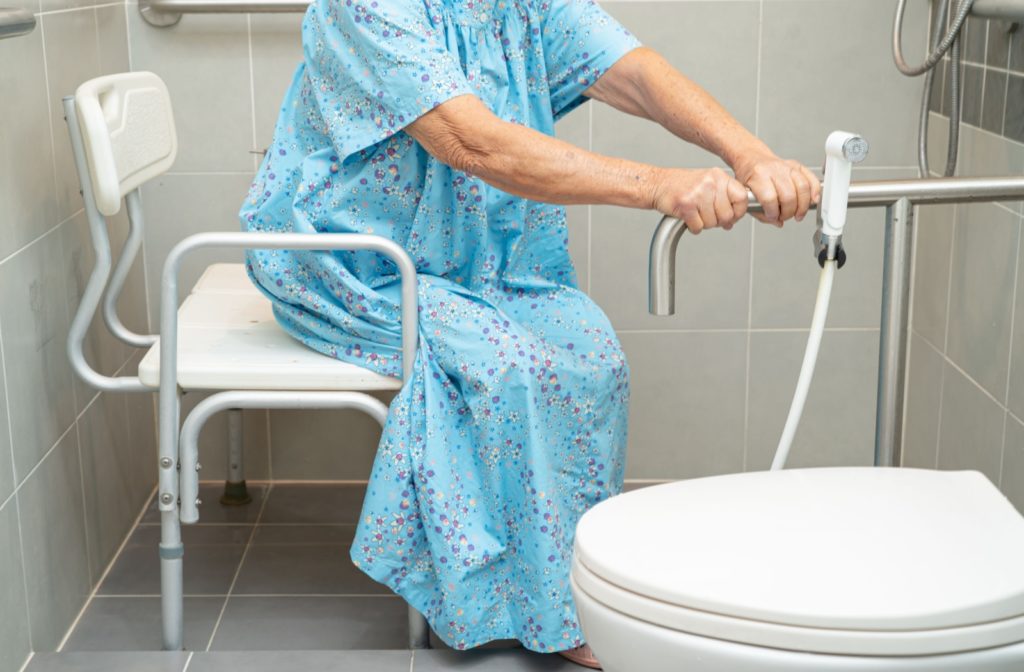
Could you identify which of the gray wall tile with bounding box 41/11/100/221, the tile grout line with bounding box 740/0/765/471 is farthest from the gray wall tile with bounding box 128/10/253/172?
the tile grout line with bounding box 740/0/765/471

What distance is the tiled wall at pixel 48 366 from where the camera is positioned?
1722mm

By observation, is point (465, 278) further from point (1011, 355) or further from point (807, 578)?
point (807, 578)

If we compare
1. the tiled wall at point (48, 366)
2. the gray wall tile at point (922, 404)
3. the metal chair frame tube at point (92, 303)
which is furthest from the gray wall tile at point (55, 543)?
the gray wall tile at point (922, 404)

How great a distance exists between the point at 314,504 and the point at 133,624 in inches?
21.4

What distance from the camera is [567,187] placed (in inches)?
61.5

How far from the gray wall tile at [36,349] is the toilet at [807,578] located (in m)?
0.91

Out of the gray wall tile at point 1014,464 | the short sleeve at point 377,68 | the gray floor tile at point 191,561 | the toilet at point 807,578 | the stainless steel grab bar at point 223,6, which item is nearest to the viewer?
the toilet at point 807,578

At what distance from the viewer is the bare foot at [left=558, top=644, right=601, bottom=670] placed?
70.4 inches

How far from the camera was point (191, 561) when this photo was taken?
222 centimetres

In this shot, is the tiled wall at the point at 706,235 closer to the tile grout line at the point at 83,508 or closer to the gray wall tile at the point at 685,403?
the gray wall tile at the point at 685,403

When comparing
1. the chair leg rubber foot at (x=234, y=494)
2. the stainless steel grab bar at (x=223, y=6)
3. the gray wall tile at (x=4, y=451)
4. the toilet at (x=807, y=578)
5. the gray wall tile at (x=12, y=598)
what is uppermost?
the stainless steel grab bar at (x=223, y=6)

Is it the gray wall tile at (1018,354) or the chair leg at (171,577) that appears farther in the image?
the gray wall tile at (1018,354)

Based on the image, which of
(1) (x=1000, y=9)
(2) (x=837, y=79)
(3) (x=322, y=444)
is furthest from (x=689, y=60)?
(3) (x=322, y=444)

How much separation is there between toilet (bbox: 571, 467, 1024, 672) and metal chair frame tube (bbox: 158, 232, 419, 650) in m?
0.54
